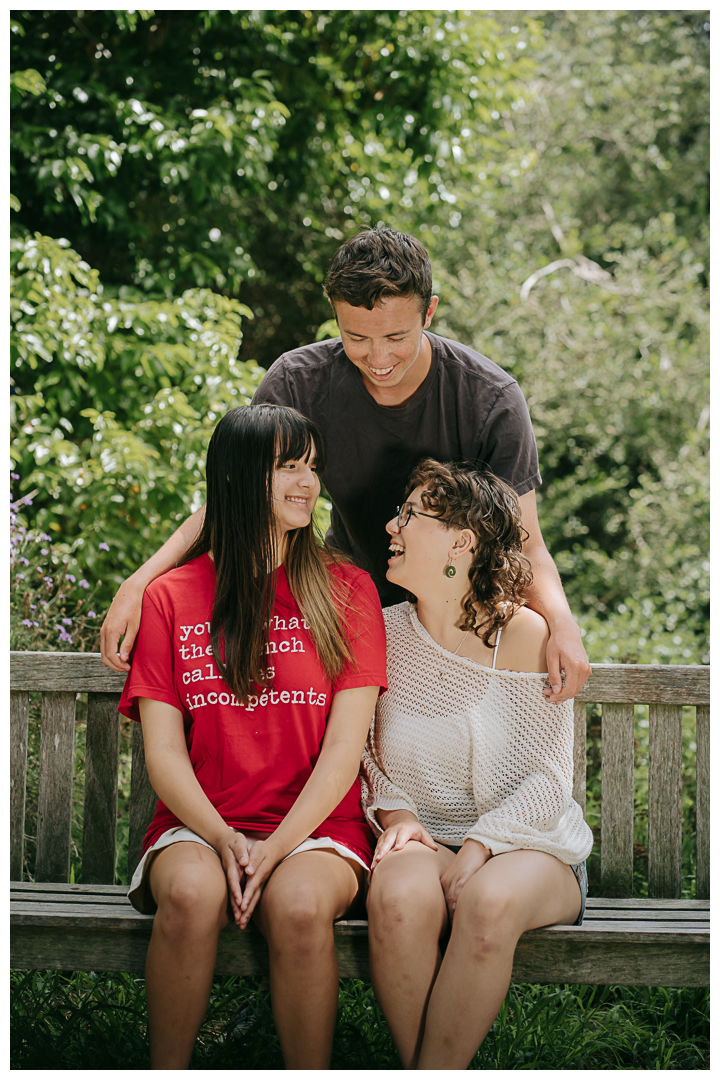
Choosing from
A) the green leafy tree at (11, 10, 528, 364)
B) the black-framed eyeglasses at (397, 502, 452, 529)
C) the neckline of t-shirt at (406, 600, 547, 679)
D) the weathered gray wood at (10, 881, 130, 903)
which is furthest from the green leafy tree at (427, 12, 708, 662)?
the weathered gray wood at (10, 881, 130, 903)

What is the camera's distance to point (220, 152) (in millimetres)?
4574

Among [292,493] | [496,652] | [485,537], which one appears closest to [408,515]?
[485,537]

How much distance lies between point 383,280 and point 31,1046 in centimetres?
212

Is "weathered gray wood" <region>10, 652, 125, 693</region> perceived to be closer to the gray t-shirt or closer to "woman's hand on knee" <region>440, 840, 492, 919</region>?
the gray t-shirt

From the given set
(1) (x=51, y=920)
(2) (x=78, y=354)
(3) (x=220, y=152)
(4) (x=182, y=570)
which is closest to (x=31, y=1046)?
(1) (x=51, y=920)

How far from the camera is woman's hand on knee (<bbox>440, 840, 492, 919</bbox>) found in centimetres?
193

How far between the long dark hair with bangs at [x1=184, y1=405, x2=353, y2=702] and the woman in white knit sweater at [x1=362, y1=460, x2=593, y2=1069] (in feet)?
0.73

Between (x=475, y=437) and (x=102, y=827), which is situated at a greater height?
(x=475, y=437)

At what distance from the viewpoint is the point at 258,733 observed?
2080 mm

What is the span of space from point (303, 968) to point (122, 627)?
0.87 meters

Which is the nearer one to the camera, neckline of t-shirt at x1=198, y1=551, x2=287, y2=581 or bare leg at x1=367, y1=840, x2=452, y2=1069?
bare leg at x1=367, y1=840, x2=452, y2=1069

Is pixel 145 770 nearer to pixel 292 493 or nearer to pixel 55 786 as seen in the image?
pixel 55 786

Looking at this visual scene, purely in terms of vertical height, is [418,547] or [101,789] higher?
[418,547]
